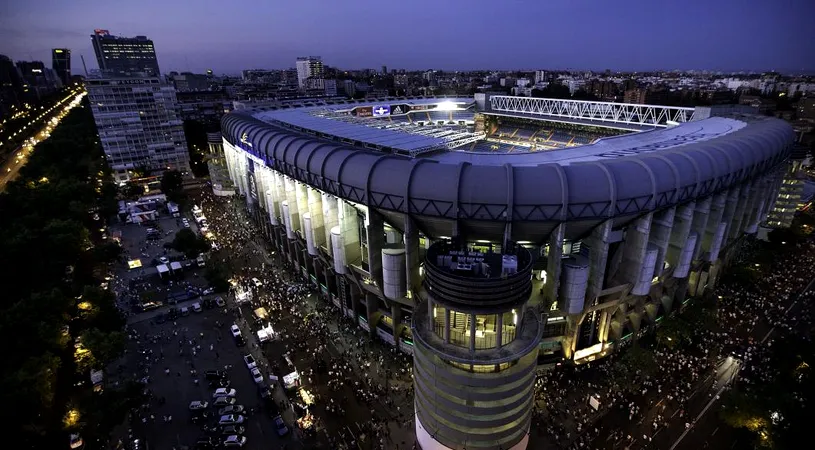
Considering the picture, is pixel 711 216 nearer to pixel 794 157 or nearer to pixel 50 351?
pixel 794 157

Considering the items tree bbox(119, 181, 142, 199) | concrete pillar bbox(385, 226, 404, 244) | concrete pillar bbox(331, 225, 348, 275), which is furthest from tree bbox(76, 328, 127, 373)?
tree bbox(119, 181, 142, 199)

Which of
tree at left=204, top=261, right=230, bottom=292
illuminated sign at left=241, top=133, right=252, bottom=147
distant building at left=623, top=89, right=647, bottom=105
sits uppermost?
illuminated sign at left=241, top=133, right=252, bottom=147

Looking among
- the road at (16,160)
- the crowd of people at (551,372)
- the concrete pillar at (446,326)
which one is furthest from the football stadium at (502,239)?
the road at (16,160)

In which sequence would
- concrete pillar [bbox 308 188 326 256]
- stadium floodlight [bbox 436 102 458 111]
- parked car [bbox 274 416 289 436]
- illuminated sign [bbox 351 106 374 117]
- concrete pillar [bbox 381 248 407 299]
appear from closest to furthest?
parked car [bbox 274 416 289 436]
concrete pillar [bbox 381 248 407 299]
concrete pillar [bbox 308 188 326 256]
illuminated sign [bbox 351 106 374 117]
stadium floodlight [bbox 436 102 458 111]

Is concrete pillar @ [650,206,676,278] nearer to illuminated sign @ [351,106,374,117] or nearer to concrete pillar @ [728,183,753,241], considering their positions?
concrete pillar @ [728,183,753,241]

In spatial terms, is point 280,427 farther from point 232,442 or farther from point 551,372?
point 551,372

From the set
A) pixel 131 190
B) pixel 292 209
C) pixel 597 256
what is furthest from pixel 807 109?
pixel 131 190
